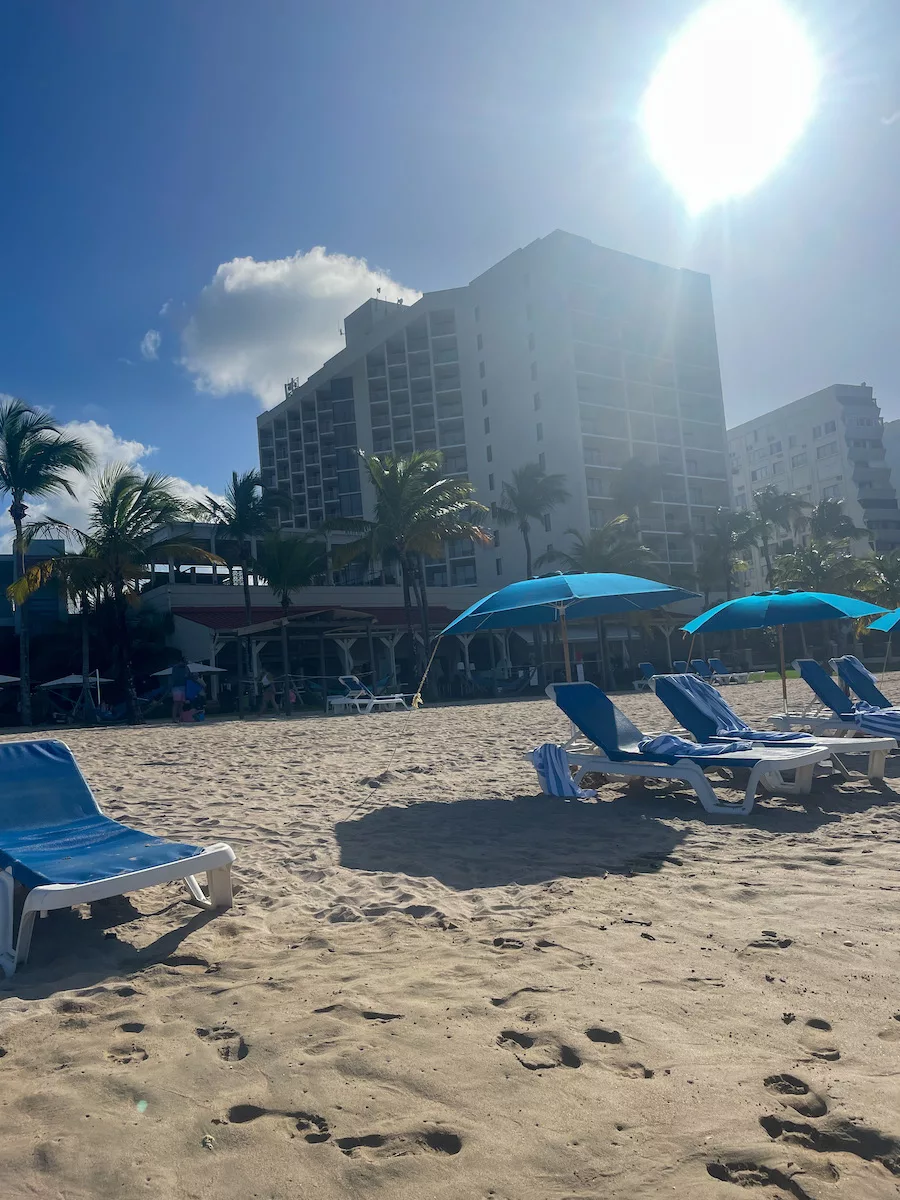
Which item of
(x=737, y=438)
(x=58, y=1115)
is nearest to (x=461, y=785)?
(x=58, y=1115)

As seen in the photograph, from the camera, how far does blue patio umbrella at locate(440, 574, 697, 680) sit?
7.17m

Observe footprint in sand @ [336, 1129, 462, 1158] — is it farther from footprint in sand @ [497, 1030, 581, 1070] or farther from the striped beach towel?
the striped beach towel

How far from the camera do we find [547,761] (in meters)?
6.95

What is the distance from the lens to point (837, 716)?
866cm

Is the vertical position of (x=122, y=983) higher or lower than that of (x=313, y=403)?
lower

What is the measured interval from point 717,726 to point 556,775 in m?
1.52

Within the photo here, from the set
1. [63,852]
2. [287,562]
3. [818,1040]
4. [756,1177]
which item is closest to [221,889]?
[63,852]

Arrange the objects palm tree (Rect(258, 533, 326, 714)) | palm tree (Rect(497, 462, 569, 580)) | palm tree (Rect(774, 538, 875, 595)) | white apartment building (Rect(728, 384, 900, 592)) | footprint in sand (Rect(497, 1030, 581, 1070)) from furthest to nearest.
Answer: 1. white apartment building (Rect(728, 384, 900, 592))
2. palm tree (Rect(497, 462, 569, 580))
3. palm tree (Rect(774, 538, 875, 595))
4. palm tree (Rect(258, 533, 326, 714))
5. footprint in sand (Rect(497, 1030, 581, 1070))

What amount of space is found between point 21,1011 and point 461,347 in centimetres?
5902

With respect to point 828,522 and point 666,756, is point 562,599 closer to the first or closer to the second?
point 666,756

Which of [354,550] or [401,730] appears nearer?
[401,730]

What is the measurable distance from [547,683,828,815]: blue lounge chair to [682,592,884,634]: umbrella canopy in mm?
2707

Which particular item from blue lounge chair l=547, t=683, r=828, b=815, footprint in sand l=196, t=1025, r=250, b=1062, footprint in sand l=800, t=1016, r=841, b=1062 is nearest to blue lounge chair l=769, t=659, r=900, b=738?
blue lounge chair l=547, t=683, r=828, b=815

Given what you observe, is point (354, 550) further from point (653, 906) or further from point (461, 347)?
point (461, 347)
